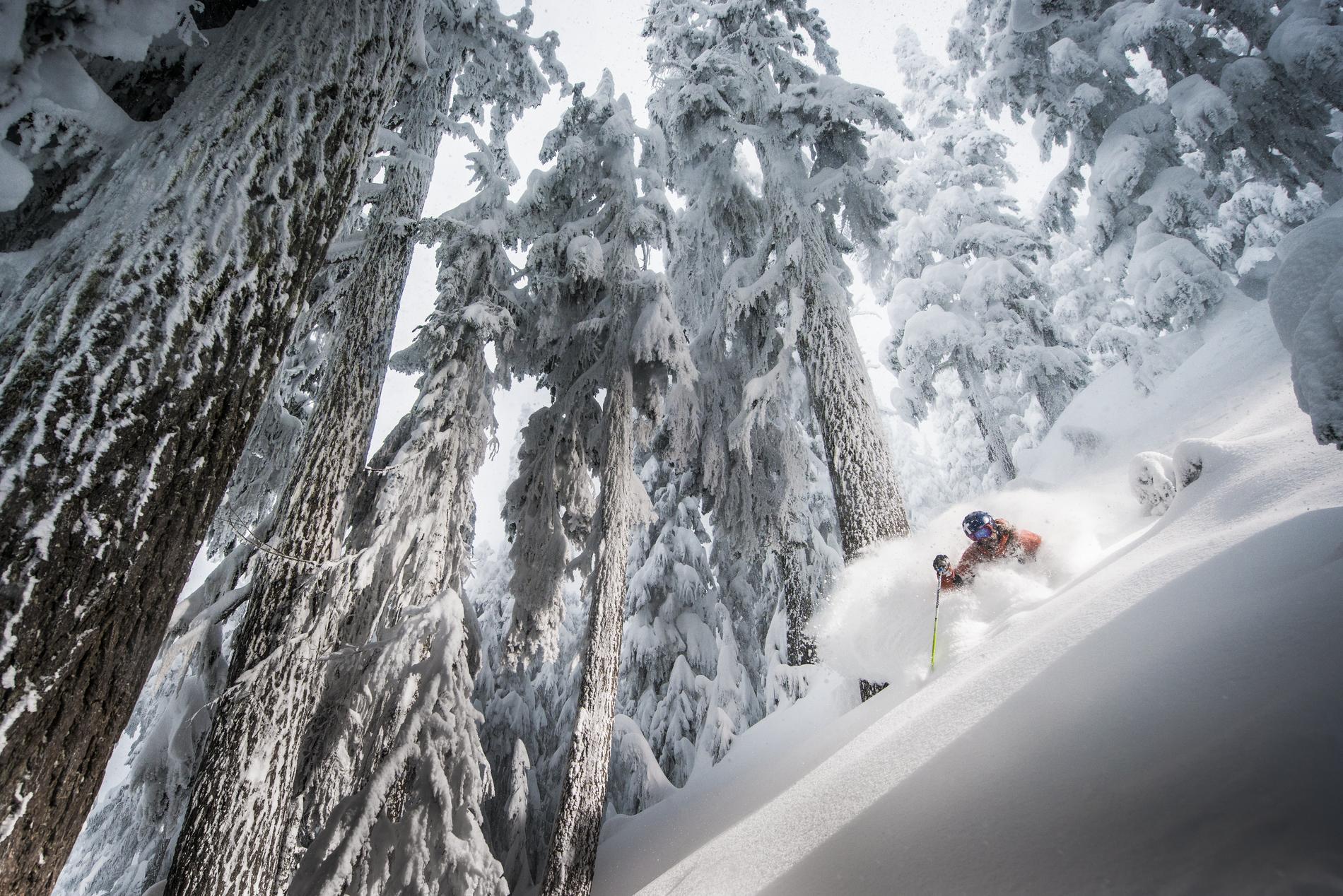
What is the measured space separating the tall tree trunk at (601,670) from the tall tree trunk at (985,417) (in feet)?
41.0

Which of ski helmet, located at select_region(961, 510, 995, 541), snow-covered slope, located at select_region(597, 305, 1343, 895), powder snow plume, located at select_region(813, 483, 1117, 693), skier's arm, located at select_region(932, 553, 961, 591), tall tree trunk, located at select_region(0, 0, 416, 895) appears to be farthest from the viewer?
ski helmet, located at select_region(961, 510, 995, 541)

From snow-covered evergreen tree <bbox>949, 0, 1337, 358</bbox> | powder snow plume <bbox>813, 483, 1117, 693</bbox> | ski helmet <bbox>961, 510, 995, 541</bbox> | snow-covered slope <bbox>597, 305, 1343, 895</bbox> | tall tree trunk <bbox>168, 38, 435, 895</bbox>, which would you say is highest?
snow-covered evergreen tree <bbox>949, 0, 1337, 358</bbox>

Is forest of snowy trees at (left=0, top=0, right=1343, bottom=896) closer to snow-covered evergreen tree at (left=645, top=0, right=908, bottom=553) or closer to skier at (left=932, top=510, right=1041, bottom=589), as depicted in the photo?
snow-covered evergreen tree at (left=645, top=0, right=908, bottom=553)

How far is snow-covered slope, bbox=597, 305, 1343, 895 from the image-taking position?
5.47 ft

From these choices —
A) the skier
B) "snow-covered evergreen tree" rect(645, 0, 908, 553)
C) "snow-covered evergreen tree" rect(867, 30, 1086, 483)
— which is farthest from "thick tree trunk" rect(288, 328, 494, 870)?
"snow-covered evergreen tree" rect(867, 30, 1086, 483)

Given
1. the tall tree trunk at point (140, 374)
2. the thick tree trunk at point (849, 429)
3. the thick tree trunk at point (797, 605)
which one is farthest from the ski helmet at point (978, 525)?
the tall tree trunk at point (140, 374)

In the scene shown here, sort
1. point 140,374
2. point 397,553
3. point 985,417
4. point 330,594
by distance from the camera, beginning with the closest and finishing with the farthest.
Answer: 1. point 140,374
2. point 330,594
3. point 397,553
4. point 985,417

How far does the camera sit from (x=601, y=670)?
6.41 meters

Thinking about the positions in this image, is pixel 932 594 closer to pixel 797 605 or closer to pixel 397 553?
pixel 797 605

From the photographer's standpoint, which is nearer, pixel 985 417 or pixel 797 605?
pixel 797 605

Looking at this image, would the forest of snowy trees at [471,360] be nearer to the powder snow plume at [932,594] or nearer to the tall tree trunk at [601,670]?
the tall tree trunk at [601,670]

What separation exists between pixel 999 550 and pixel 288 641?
726cm

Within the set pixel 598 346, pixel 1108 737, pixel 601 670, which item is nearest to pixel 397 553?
pixel 601 670

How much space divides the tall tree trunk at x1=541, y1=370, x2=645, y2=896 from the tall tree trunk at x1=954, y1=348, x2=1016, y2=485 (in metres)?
12.5
